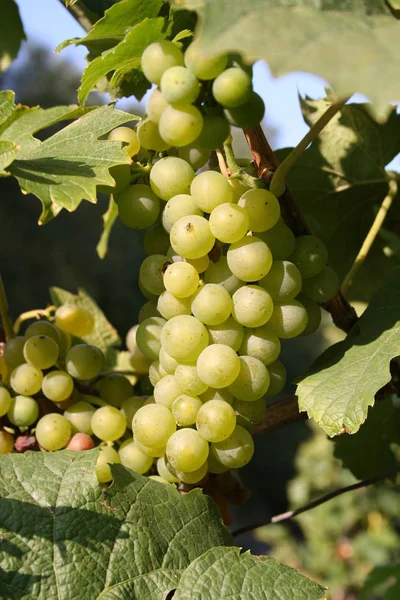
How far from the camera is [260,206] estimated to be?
637 mm

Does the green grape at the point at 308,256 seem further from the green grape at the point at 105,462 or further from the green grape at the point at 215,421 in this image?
the green grape at the point at 105,462

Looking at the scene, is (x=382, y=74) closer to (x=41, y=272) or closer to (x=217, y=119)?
(x=217, y=119)

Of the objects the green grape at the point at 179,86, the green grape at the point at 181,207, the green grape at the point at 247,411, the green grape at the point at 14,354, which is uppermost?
the green grape at the point at 179,86

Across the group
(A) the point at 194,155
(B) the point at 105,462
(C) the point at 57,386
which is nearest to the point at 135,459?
(B) the point at 105,462

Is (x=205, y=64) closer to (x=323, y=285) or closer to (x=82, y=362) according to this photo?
(x=323, y=285)

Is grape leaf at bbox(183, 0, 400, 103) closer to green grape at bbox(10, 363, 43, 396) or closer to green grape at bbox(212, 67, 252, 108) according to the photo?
green grape at bbox(212, 67, 252, 108)

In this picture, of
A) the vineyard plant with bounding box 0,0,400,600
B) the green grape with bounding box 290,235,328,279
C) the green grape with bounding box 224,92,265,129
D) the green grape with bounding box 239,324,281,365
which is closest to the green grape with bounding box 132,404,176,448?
the vineyard plant with bounding box 0,0,400,600

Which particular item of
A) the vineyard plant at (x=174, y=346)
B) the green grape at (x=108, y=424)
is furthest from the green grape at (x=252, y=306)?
the green grape at (x=108, y=424)

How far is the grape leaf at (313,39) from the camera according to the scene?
410 millimetres

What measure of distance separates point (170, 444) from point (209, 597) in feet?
0.49

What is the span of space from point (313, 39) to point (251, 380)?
35 centimetres

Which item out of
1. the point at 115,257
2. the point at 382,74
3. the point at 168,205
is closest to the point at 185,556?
the point at 168,205

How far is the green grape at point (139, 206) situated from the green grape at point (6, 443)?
299 mm

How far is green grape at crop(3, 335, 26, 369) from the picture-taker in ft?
2.74
